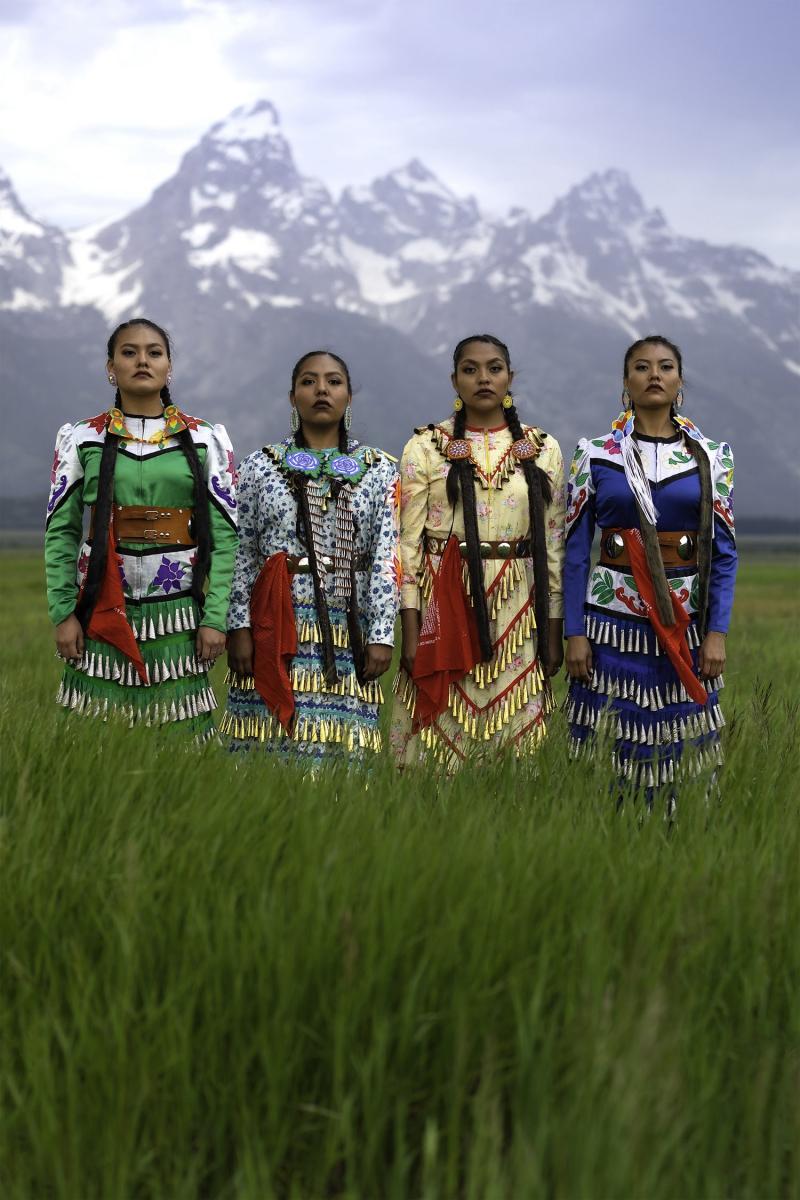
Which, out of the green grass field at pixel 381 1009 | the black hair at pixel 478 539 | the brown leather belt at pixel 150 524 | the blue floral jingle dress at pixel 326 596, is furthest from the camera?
the black hair at pixel 478 539

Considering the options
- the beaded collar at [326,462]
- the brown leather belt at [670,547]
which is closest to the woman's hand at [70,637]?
the beaded collar at [326,462]

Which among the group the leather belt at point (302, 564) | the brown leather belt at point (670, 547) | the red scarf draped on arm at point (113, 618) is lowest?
the red scarf draped on arm at point (113, 618)

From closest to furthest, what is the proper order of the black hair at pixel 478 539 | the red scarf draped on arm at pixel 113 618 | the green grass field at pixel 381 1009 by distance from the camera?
the green grass field at pixel 381 1009 → the red scarf draped on arm at pixel 113 618 → the black hair at pixel 478 539

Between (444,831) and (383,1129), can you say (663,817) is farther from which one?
(383,1129)

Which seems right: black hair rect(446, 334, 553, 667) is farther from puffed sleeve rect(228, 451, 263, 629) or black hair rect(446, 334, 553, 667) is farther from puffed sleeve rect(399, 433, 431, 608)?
puffed sleeve rect(228, 451, 263, 629)

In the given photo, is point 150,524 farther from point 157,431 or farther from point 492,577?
point 492,577

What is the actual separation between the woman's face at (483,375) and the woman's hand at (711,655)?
1219 mm

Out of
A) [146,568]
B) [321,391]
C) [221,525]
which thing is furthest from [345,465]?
[146,568]

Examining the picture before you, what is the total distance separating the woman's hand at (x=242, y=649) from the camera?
4301 millimetres

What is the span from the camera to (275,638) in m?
4.18

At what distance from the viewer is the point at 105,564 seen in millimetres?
3979

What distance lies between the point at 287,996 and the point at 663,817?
171 cm

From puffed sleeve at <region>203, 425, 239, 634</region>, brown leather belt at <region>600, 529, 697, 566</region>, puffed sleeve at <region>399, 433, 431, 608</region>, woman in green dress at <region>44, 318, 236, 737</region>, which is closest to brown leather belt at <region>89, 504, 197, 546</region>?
woman in green dress at <region>44, 318, 236, 737</region>

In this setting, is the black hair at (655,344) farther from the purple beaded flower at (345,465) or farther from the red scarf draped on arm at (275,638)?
the red scarf draped on arm at (275,638)
